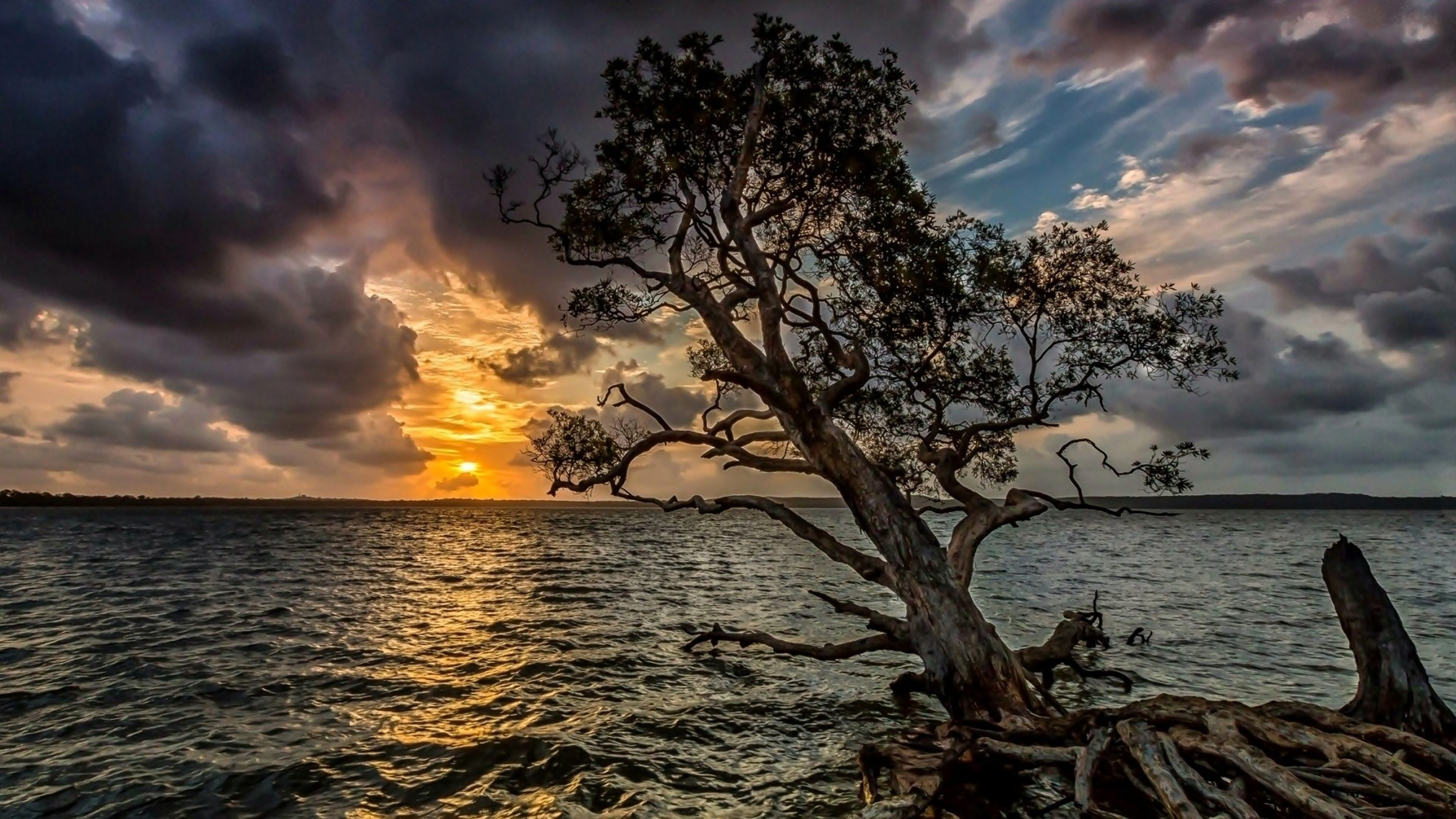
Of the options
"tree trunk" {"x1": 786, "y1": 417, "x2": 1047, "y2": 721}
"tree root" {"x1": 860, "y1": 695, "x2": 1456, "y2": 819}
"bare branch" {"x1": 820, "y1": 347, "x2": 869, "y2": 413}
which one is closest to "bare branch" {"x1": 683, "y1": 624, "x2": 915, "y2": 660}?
"tree trunk" {"x1": 786, "y1": 417, "x2": 1047, "y2": 721}

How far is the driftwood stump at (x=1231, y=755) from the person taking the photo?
271 inches

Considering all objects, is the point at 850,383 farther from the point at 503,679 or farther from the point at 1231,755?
the point at 503,679

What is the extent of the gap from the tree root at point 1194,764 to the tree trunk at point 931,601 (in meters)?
1.32

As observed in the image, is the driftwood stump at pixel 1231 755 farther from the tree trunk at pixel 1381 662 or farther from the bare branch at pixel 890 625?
the bare branch at pixel 890 625

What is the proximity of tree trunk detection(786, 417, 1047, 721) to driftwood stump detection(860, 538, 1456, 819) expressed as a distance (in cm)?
110

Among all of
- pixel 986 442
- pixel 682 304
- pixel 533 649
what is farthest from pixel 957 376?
pixel 533 649

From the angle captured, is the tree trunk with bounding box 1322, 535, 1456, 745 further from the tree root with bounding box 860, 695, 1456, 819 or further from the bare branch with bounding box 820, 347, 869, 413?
the bare branch with bounding box 820, 347, 869, 413

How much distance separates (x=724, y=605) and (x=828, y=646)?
19442mm

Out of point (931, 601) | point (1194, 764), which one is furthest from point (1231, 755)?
point (931, 601)

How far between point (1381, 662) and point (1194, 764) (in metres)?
3.47

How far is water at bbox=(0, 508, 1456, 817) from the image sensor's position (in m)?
11.0

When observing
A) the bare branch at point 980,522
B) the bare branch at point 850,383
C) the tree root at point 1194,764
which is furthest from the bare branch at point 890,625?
the bare branch at point 850,383

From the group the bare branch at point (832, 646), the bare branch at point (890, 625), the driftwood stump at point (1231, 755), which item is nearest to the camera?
the driftwood stump at point (1231, 755)

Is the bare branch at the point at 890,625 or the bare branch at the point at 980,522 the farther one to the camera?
the bare branch at the point at 980,522
